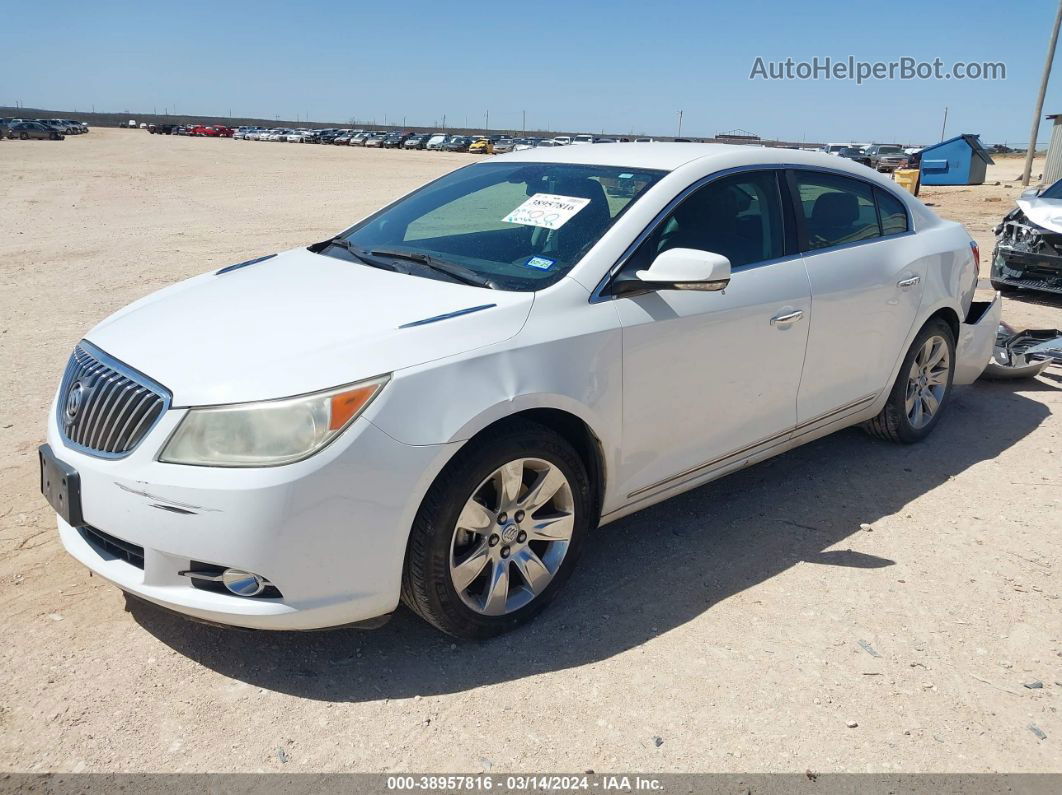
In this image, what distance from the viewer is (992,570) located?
152 inches

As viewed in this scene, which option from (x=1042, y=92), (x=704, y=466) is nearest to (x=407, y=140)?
(x=1042, y=92)

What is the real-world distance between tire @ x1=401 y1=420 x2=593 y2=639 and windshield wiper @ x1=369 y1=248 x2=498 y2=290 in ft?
2.00

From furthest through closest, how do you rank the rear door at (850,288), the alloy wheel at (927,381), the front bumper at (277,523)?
1. the alloy wheel at (927,381)
2. the rear door at (850,288)
3. the front bumper at (277,523)

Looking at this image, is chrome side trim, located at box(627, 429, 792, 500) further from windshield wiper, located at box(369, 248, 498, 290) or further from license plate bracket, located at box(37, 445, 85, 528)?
license plate bracket, located at box(37, 445, 85, 528)

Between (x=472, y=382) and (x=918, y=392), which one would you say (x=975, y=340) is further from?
(x=472, y=382)

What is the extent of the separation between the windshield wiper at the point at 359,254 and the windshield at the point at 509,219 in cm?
2

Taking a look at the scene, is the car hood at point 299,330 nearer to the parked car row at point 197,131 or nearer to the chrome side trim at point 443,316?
the chrome side trim at point 443,316

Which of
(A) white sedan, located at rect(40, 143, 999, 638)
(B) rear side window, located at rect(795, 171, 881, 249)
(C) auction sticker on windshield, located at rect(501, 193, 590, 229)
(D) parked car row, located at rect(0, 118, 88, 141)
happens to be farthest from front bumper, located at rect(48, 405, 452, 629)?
(D) parked car row, located at rect(0, 118, 88, 141)

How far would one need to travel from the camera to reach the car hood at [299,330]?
279 centimetres

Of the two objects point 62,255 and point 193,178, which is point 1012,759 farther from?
point 193,178

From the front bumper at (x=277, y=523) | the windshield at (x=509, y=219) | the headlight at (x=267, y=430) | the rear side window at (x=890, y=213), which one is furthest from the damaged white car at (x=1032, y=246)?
the headlight at (x=267, y=430)

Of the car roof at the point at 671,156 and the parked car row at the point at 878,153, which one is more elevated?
the parked car row at the point at 878,153

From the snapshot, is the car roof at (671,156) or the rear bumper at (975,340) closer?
the car roof at (671,156)

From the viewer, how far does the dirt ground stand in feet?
8.90
